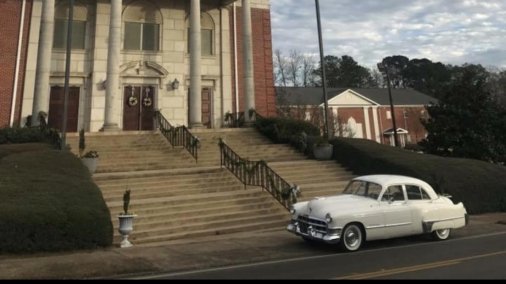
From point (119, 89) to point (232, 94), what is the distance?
7071mm

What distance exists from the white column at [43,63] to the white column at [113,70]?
2975mm

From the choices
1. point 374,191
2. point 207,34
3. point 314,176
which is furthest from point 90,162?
point 207,34

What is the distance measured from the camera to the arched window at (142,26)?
1159 inches

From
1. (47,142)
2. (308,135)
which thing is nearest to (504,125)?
(308,135)

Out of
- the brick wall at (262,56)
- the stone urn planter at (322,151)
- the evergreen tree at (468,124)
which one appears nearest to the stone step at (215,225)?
the stone urn planter at (322,151)

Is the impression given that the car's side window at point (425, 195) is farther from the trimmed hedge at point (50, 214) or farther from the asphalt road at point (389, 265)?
the trimmed hedge at point (50, 214)

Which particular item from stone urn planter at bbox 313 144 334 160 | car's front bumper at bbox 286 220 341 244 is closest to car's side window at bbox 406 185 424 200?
car's front bumper at bbox 286 220 341 244

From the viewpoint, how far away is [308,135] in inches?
1011

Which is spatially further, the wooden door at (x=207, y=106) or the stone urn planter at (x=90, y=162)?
the wooden door at (x=207, y=106)

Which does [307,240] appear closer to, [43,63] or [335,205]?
[335,205]

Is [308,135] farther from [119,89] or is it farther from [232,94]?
[119,89]

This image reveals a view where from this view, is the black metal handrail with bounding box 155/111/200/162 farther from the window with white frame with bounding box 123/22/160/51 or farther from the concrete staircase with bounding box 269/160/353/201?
the window with white frame with bounding box 123/22/160/51

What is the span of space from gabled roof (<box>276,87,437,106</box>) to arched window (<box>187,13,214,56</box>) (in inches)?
1353

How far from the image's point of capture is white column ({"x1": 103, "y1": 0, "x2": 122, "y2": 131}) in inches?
991
